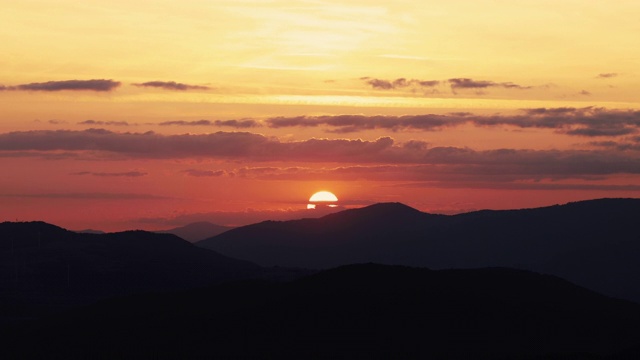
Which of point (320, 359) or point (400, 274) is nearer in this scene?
point (320, 359)

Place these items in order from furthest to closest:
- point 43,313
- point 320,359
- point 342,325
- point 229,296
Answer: point 43,313
point 229,296
point 342,325
point 320,359

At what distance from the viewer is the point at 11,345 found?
432 feet

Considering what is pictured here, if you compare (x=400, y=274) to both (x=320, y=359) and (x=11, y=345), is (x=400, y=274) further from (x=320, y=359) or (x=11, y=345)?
(x=11, y=345)

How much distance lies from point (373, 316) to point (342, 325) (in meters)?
4.80

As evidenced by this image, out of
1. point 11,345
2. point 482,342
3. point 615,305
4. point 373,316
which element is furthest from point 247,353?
point 615,305

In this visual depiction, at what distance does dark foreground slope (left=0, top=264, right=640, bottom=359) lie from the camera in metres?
115

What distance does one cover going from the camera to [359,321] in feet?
406

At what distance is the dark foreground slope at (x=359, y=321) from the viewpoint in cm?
11512

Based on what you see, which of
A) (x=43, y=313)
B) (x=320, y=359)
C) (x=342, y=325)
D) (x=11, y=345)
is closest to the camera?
(x=320, y=359)

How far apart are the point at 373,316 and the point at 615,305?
35.8 metres

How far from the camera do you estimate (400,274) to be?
143375 millimetres

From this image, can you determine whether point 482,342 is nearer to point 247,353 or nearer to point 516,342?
point 516,342

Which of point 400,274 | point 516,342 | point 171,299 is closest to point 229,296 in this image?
point 171,299

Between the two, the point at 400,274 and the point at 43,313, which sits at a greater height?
the point at 400,274
